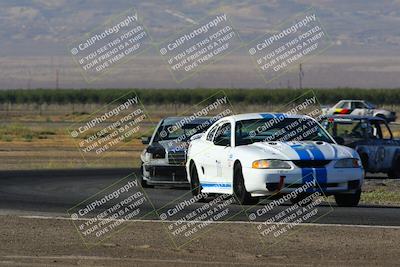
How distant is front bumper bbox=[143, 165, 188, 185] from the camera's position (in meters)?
24.3

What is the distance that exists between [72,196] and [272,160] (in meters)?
Answer: 5.10

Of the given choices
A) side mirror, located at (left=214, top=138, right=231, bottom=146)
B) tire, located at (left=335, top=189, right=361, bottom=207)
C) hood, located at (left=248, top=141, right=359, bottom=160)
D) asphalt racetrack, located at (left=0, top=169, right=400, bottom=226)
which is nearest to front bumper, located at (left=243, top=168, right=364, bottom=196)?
hood, located at (left=248, top=141, right=359, bottom=160)

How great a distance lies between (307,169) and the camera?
744 inches

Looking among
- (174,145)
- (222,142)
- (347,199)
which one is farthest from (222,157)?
(174,145)

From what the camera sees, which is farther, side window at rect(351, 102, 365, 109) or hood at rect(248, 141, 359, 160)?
side window at rect(351, 102, 365, 109)

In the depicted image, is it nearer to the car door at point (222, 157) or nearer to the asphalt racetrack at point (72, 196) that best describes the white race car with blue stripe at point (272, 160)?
the car door at point (222, 157)

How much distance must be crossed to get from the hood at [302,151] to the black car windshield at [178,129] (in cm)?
550

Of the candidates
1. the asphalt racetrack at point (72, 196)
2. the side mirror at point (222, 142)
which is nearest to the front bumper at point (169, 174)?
the asphalt racetrack at point (72, 196)

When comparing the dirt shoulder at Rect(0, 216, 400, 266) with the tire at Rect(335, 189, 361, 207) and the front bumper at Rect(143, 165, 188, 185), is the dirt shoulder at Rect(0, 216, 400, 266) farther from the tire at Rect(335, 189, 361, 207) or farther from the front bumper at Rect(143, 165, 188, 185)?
the front bumper at Rect(143, 165, 188, 185)

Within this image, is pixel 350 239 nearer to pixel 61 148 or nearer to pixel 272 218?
pixel 272 218

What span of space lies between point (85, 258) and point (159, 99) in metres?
131

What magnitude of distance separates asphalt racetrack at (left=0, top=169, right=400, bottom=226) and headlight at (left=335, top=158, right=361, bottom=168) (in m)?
0.66

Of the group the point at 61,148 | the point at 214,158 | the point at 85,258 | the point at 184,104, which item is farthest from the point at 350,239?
the point at 184,104

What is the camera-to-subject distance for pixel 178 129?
25.3m
